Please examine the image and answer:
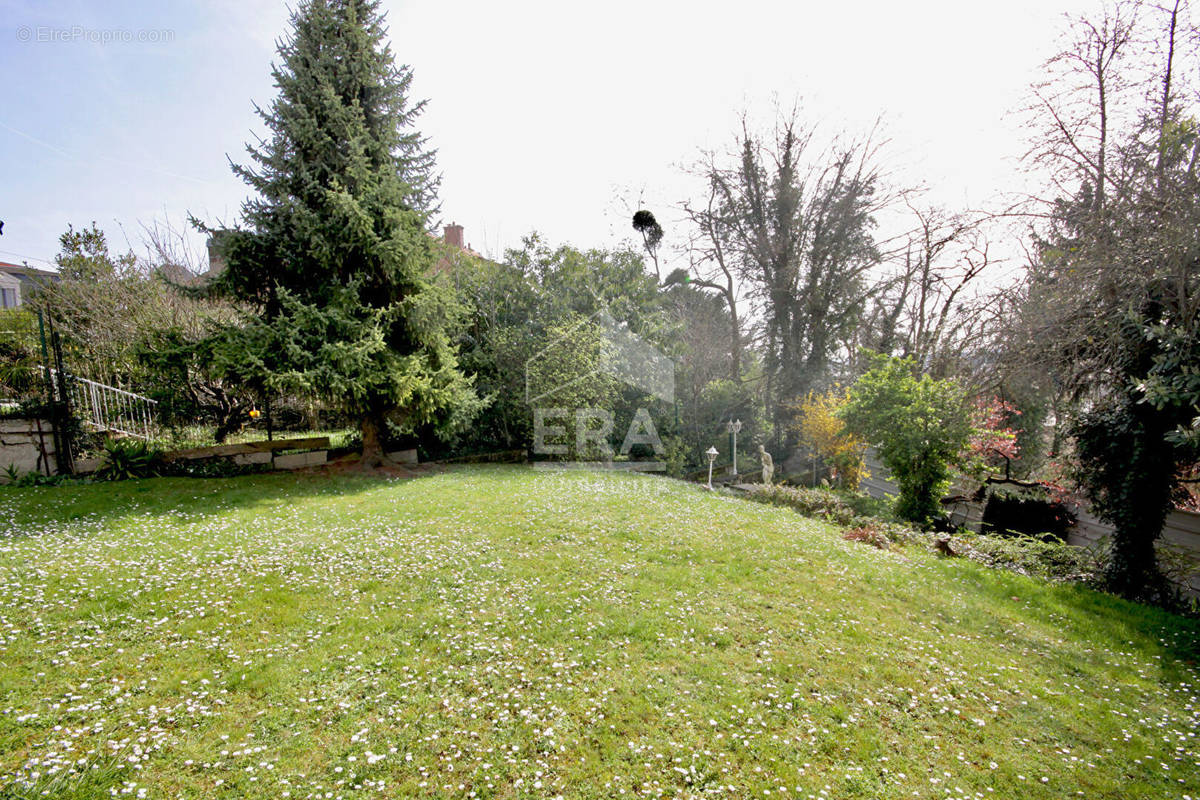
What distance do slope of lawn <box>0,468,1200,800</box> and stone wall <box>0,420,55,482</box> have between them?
3.26 metres

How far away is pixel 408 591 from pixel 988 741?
506 cm

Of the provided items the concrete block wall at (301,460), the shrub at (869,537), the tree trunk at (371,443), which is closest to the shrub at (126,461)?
the concrete block wall at (301,460)

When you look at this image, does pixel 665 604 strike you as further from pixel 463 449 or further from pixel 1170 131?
pixel 463 449

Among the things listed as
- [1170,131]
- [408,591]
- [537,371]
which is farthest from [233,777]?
[537,371]

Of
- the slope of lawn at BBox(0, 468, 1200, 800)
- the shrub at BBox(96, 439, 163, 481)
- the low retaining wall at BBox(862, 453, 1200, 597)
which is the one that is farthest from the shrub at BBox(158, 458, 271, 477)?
the low retaining wall at BBox(862, 453, 1200, 597)

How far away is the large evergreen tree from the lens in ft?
32.6

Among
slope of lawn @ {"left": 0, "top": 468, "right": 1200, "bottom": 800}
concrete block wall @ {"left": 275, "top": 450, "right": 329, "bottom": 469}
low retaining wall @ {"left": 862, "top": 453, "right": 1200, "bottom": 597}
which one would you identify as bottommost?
low retaining wall @ {"left": 862, "top": 453, "right": 1200, "bottom": 597}

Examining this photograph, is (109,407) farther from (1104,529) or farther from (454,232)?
(1104,529)

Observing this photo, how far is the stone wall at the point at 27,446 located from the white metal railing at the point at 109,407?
1.98 feet

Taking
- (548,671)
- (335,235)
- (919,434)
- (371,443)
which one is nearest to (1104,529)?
(919,434)

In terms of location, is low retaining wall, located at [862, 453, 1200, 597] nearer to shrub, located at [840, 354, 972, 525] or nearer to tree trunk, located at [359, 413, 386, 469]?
shrub, located at [840, 354, 972, 525]

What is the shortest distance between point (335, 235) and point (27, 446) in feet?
22.5

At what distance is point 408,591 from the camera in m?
5.08

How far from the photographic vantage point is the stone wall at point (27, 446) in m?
8.79
